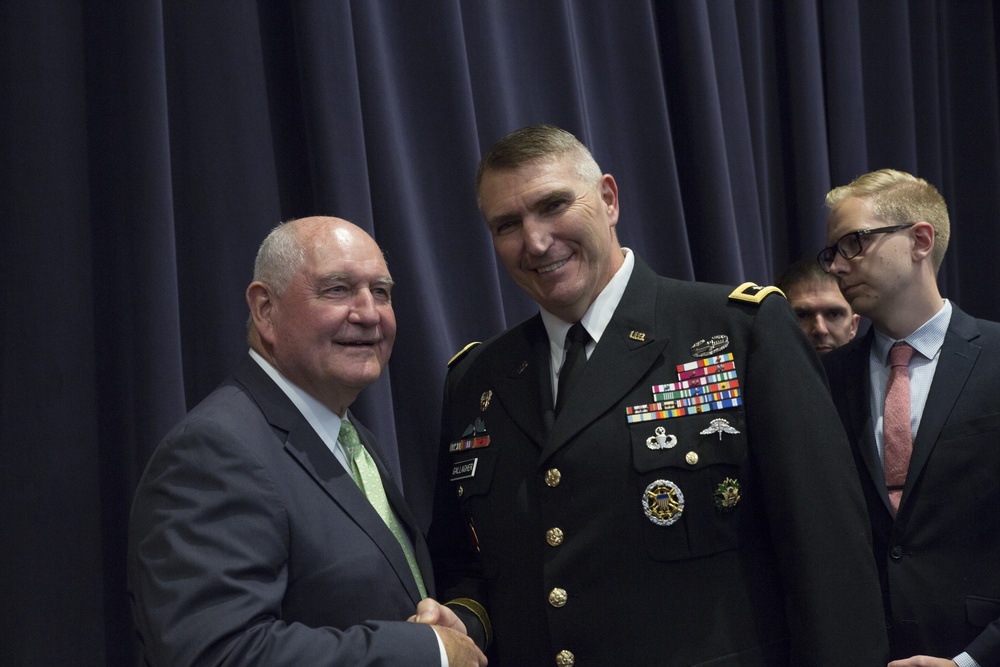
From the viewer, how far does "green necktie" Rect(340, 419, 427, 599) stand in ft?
6.50

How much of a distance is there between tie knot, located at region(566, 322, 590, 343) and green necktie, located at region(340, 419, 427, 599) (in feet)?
1.59

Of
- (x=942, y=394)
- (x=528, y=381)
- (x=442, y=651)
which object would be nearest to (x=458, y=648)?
(x=442, y=651)

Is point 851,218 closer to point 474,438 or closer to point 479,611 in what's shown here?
point 474,438

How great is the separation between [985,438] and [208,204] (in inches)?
70.5

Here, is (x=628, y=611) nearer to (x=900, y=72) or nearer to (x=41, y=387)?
(x=41, y=387)

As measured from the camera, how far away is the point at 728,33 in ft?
10.8

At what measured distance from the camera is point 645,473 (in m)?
1.84

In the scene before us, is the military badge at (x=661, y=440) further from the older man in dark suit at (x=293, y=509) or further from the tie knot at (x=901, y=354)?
the tie knot at (x=901, y=354)

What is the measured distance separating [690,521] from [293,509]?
27.8 inches

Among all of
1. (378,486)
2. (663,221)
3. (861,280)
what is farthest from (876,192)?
(378,486)

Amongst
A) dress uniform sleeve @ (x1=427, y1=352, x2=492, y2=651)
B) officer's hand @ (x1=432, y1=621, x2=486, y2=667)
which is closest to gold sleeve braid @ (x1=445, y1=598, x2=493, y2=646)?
dress uniform sleeve @ (x1=427, y1=352, x2=492, y2=651)

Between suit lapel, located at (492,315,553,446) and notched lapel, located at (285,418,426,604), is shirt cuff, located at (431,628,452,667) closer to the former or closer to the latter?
notched lapel, located at (285,418,426,604)

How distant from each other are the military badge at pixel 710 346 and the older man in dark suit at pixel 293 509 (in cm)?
62

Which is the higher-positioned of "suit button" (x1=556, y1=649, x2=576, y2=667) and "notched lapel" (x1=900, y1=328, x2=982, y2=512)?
"notched lapel" (x1=900, y1=328, x2=982, y2=512)
